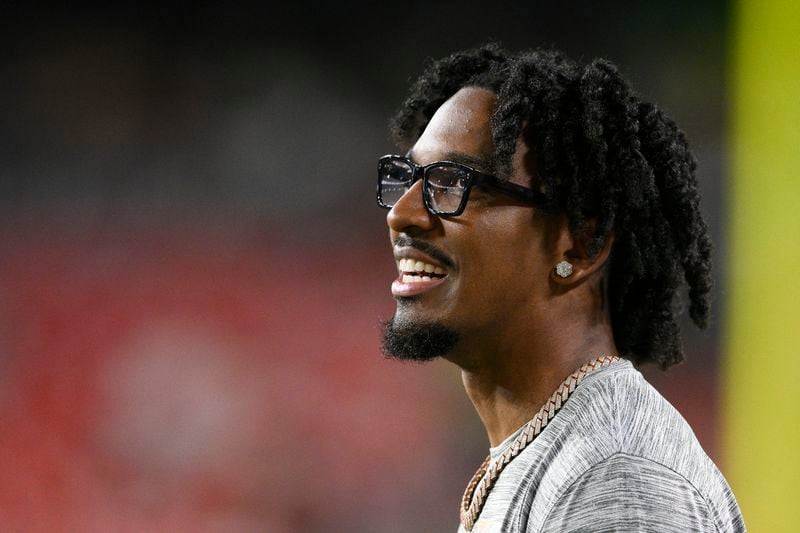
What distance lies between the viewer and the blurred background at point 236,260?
3182mm

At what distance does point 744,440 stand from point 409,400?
1.06 m

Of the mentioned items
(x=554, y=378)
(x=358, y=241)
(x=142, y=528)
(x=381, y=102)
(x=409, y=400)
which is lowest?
(x=142, y=528)

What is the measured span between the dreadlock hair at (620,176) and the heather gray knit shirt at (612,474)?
20cm

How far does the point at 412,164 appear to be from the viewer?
1.48 m

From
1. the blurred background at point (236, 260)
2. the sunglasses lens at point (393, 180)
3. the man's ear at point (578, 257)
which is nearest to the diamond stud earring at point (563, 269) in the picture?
the man's ear at point (578, 257)

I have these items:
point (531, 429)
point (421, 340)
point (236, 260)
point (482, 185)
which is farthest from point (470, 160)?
point (236, 260)

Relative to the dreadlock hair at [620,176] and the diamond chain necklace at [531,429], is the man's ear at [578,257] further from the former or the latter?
the diamond chain necklace at [531,429]

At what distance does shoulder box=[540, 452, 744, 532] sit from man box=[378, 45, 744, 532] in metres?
0.14

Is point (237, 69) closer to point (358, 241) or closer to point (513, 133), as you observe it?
point (358, 241)

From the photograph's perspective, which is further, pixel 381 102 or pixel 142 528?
pixel 381 102

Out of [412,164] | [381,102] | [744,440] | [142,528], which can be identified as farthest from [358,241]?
[412,164]

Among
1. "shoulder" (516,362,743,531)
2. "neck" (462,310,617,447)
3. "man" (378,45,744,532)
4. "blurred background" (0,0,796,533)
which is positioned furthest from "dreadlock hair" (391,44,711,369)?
"blurred background" (0,0,796,533)

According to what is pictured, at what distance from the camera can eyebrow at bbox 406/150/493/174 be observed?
1427 millimetres

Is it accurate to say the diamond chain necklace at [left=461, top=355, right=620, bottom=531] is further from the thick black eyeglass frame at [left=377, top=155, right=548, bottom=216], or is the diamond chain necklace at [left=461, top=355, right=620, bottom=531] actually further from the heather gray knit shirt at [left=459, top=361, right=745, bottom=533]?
the thick black eyeglass frame at [left=377, top=155, right=548, bottom=216]
